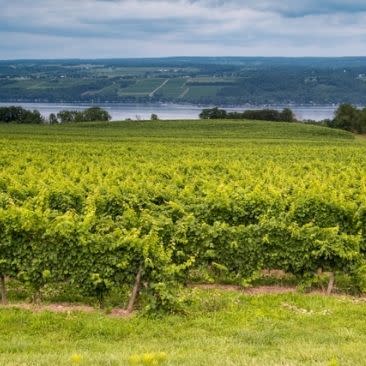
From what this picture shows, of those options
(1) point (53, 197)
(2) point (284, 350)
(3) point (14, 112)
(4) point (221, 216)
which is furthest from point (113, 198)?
(3) point (14, 112)

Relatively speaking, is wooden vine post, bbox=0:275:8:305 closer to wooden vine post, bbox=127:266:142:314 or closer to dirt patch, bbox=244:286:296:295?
wooden vine post, bbox=127:266:142:314

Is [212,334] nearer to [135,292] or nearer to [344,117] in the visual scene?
[135,292]

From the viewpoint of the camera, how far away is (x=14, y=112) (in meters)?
125

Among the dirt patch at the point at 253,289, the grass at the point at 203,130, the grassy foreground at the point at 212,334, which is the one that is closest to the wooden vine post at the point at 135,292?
the grassy foreground at the point at 212,334

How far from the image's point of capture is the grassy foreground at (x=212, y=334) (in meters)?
8.18

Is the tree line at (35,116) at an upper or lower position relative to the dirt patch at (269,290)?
lower

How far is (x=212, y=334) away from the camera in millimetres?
10625

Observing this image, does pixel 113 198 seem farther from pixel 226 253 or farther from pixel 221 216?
pixel 226 253

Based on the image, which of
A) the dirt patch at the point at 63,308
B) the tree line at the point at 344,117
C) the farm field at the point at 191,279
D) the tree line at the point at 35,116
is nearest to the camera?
the farm field at the point at 191,279

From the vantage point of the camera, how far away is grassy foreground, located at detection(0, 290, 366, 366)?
8.18 meters

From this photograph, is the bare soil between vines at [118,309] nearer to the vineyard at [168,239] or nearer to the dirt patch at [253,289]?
the dirt patch at [253,289]

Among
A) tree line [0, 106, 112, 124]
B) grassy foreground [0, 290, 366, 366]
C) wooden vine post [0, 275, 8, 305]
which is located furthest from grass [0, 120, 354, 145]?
grassy foreground [0, 290, 366, 366]

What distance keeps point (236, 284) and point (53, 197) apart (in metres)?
6.53

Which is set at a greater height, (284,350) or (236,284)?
(284,350)
